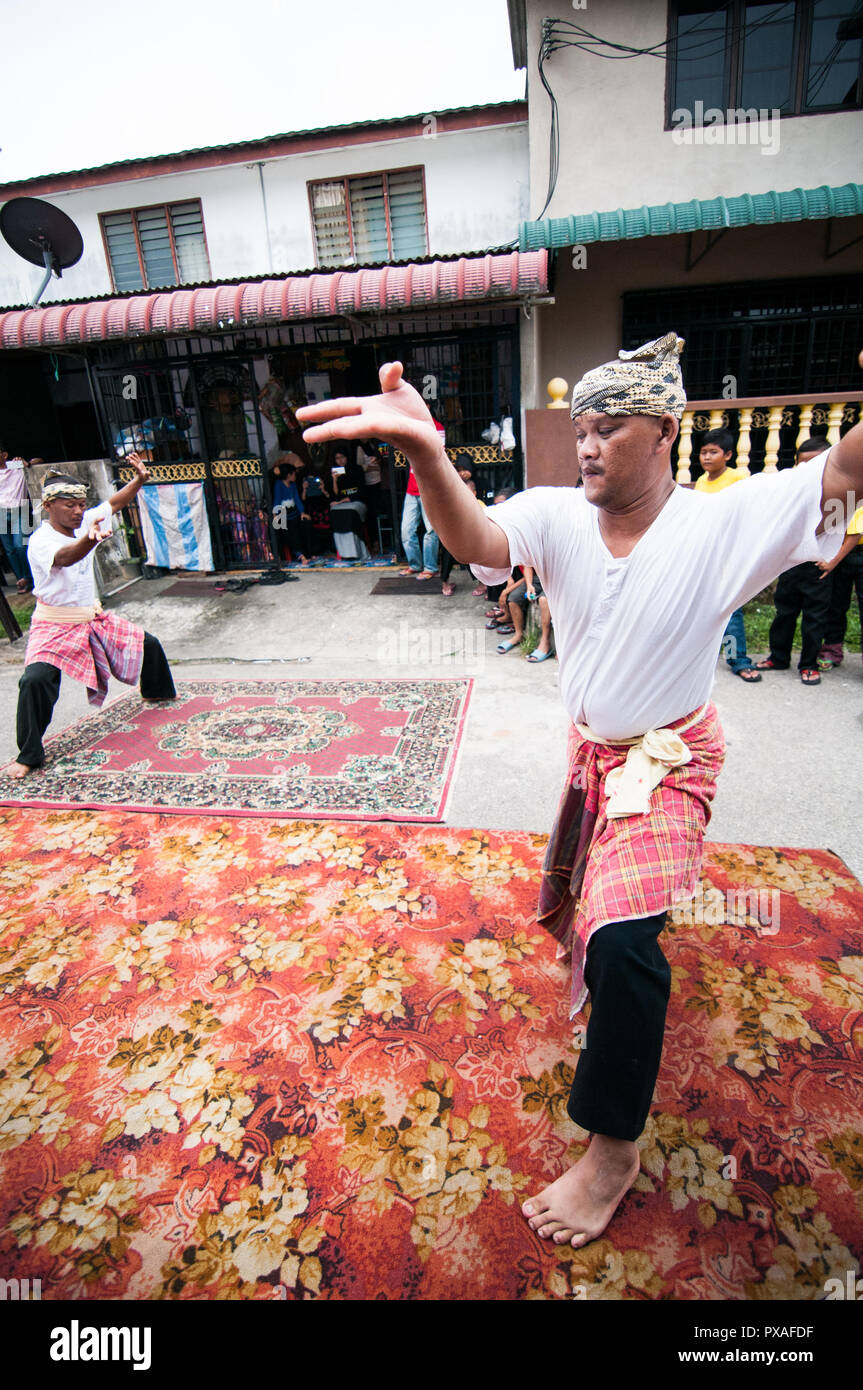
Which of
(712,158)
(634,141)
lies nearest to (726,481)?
(712,158)

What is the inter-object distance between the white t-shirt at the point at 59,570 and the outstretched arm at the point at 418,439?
3.43 metres

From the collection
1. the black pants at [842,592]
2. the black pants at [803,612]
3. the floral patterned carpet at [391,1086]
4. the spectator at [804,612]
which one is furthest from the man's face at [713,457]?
the floral patterned carpet at [391,1086]

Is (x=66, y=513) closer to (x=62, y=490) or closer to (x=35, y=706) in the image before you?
(x=62, y=490)

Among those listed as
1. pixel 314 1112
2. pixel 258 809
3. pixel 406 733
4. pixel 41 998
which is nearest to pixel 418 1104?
pixel 314 1112

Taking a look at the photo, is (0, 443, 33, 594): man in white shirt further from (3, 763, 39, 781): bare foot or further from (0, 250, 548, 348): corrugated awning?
(3, 763, 39, 781): bare foot

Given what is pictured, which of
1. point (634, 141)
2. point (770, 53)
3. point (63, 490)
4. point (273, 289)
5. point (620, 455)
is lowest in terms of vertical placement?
point (63, 490)

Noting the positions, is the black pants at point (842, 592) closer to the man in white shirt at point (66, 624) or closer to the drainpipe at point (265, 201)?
the man in white shirt at point (66, 624)

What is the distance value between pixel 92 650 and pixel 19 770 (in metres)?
0.87

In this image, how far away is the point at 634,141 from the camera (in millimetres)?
7141

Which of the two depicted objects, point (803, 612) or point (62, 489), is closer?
point (62, 489)

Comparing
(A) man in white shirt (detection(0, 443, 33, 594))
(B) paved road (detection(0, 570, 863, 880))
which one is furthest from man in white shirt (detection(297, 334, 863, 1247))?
(A) man in white shirt (detection(0, 443, 33, 594))

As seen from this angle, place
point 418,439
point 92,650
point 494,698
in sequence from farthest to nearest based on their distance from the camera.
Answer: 1. point 494,698
2. point 92,650
3. point 418,439

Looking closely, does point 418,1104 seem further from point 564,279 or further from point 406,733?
point 564,279
